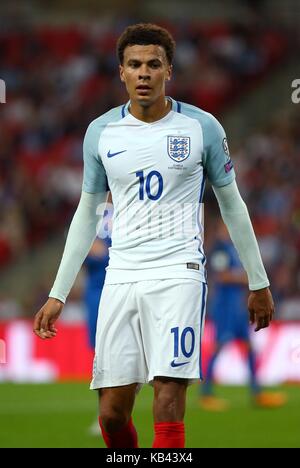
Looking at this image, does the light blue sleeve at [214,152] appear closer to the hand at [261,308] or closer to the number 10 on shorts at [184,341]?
the hand at [261,308]

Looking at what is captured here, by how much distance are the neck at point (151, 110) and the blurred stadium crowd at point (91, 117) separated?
37.0 ft

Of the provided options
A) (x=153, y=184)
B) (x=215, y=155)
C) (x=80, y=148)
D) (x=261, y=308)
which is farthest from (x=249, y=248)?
(x=80, y=148)

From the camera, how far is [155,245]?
569cm

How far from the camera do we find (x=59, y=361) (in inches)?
635

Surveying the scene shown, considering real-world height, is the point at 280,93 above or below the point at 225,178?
above

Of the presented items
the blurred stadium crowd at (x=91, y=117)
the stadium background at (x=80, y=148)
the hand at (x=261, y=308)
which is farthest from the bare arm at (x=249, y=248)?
the blurred stadium crowd at (x=91, y=117)

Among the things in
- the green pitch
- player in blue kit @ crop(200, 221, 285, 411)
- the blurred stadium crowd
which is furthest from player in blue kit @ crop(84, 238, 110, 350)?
the blurred stadium crowd

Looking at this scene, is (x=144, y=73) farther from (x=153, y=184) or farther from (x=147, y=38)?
(x=153, y=184)

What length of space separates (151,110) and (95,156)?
14.7 inches

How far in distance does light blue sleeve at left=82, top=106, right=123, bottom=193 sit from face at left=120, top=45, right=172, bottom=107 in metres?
0.22

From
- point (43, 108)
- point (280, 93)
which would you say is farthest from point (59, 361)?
point (280, 93)

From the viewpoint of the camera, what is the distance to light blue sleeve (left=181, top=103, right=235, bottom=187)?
229 inches
